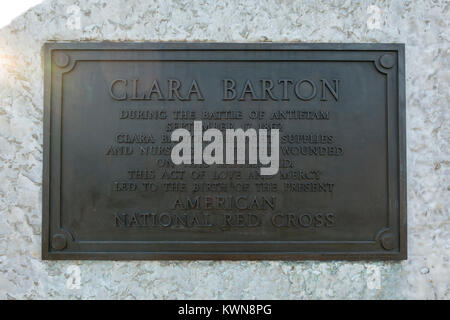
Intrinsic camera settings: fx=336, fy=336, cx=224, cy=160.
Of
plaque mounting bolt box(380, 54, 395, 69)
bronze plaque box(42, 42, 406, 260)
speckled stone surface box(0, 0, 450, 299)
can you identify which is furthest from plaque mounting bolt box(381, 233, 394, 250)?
plaque mounting bolt box(380, 54, 395, 69)

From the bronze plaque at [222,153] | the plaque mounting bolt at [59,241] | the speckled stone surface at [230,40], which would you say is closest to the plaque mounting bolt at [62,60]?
the bronze plaque at [222,153]

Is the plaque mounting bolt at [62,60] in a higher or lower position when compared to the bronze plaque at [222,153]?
higher

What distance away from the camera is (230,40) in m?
2.74

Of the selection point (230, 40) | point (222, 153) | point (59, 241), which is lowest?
point (59, 241)

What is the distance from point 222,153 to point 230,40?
0.93 metres

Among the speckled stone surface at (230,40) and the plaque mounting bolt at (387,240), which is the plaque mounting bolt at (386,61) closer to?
the speckled stone surface at (230,40)

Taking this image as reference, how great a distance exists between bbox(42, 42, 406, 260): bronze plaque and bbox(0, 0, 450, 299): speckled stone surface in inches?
4.5

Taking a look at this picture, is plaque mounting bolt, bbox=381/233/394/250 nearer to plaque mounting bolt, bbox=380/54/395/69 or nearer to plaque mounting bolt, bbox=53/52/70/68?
plaque mounting bolt, bbox=380/54/395/69

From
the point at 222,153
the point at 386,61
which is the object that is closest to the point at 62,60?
the point at 222,153

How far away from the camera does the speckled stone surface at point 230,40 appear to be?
269 cm

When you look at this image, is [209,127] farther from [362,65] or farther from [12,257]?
[12,257]

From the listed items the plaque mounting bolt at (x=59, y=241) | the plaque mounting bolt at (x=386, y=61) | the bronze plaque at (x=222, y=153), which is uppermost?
the plaque mounting bolt at (x=386, y=61)

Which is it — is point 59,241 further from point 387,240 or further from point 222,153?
point 387,240

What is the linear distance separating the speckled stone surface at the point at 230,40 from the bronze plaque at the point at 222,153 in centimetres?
11
